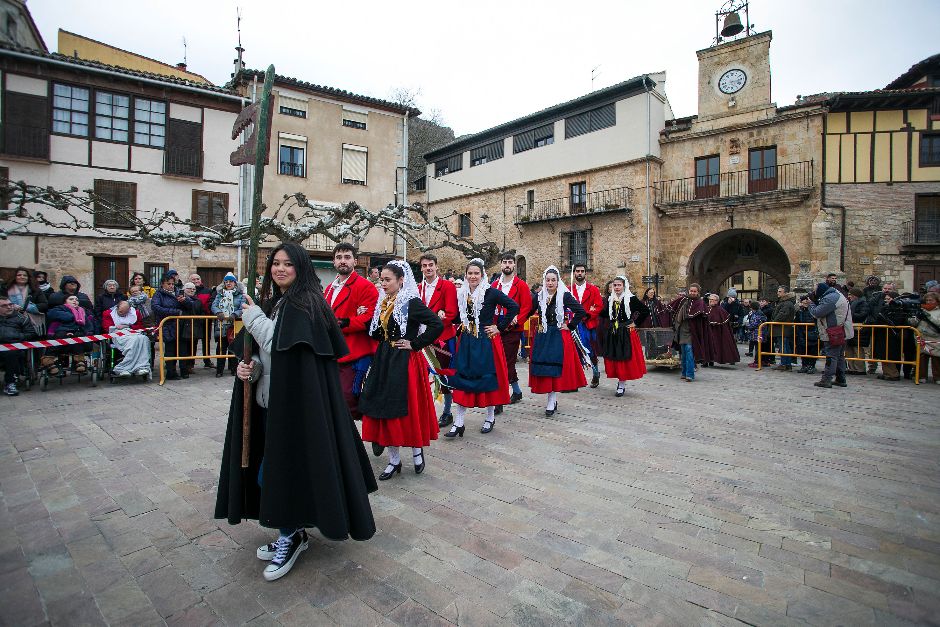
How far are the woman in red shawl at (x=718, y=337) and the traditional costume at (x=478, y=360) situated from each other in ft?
25.2

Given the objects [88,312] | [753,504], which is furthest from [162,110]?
[753,504]

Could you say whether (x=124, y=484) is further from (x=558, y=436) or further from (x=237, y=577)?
(x=558, y=436)

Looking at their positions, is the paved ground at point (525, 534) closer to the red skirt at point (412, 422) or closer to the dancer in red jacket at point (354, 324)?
the red skirt at point (412, 422)

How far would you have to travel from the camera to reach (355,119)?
23.6 meters

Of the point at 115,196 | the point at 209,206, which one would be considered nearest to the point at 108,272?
the point at 115,196

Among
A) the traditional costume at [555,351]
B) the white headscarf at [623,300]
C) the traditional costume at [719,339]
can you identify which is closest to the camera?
the traditional costume at [555,351]

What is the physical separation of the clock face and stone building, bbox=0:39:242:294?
2066 cm

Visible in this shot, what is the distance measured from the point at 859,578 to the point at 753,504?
3.09ft

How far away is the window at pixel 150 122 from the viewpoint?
1847 centimetres

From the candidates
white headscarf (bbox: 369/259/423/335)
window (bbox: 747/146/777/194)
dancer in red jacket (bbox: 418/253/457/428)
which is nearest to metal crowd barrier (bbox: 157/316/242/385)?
dancer in red jacket (bbox: 418/253/457/428)

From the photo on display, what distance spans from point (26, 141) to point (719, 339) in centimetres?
2255

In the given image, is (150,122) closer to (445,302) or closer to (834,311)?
(445,302)

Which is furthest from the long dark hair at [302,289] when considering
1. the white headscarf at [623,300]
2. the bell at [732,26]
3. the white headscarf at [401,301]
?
the bell at [732,26]

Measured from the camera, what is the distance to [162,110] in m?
18.8
